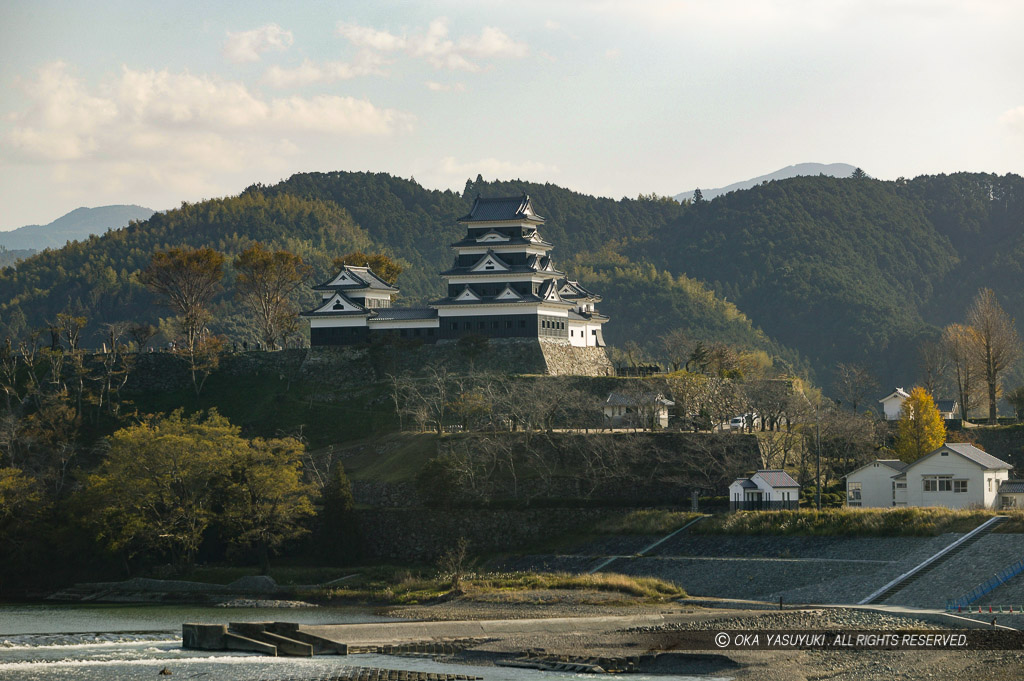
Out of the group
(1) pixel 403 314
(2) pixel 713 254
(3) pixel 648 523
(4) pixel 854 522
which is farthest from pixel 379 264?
(2) pixel 713 254

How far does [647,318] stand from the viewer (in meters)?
138

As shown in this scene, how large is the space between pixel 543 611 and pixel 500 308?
106 ft

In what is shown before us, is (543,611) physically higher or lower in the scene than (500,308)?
lower

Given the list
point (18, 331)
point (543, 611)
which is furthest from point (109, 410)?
point (18, 331)

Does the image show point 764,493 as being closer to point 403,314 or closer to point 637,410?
point 637,410

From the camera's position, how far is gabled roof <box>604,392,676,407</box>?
67562 millimetres

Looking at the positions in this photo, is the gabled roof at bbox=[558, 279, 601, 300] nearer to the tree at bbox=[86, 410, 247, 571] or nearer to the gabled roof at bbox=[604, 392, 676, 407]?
the gabled roof at bbox=[604, 392, 676, 407]

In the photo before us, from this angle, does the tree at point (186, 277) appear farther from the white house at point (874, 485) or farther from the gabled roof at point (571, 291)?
the white house at point (874, 485)

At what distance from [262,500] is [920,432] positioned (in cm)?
3308

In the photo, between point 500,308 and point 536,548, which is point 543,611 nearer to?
point 536,548

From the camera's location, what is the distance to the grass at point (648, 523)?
56.4 m

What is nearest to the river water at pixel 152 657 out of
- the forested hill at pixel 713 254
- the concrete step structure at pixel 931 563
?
the concrete step structure at pixel 931 563

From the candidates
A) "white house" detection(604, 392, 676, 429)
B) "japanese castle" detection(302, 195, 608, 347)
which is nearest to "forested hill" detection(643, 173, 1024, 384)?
"japanese castle" detection(302, 195, 608, 347)

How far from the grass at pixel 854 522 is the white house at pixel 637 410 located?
12075 millimetres
